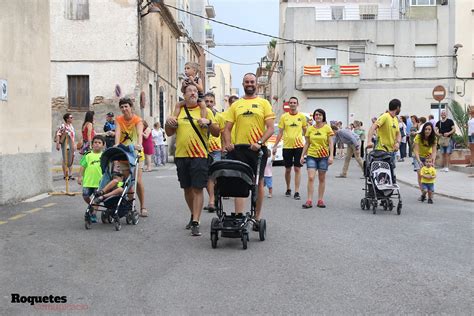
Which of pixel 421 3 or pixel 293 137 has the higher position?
pixel 421 3

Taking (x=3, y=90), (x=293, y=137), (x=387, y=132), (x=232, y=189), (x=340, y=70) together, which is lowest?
(x=232, y=189)

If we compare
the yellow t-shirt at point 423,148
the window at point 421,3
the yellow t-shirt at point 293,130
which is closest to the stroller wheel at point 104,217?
the yellow t-shirt at point 293,130

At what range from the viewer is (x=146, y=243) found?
743cm

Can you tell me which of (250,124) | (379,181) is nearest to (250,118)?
(250,124)

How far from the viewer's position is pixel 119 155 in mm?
8727

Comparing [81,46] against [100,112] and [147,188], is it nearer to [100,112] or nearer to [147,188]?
[100,112]

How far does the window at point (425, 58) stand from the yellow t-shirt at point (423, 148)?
28974mm

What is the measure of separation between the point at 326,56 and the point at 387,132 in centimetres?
3032

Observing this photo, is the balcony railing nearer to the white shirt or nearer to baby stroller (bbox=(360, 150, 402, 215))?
the white shirt

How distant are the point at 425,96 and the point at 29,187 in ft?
105

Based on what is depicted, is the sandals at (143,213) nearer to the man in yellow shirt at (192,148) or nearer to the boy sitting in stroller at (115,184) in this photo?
the boy sitting in stroller at (115,184)

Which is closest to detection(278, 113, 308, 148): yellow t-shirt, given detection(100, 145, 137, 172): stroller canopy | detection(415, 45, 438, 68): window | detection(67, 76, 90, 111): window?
detection(100, 145, 137, 172): stroller canopy

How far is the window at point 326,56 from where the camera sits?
4012 cm

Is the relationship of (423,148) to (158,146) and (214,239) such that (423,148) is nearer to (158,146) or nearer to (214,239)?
(214,239)
